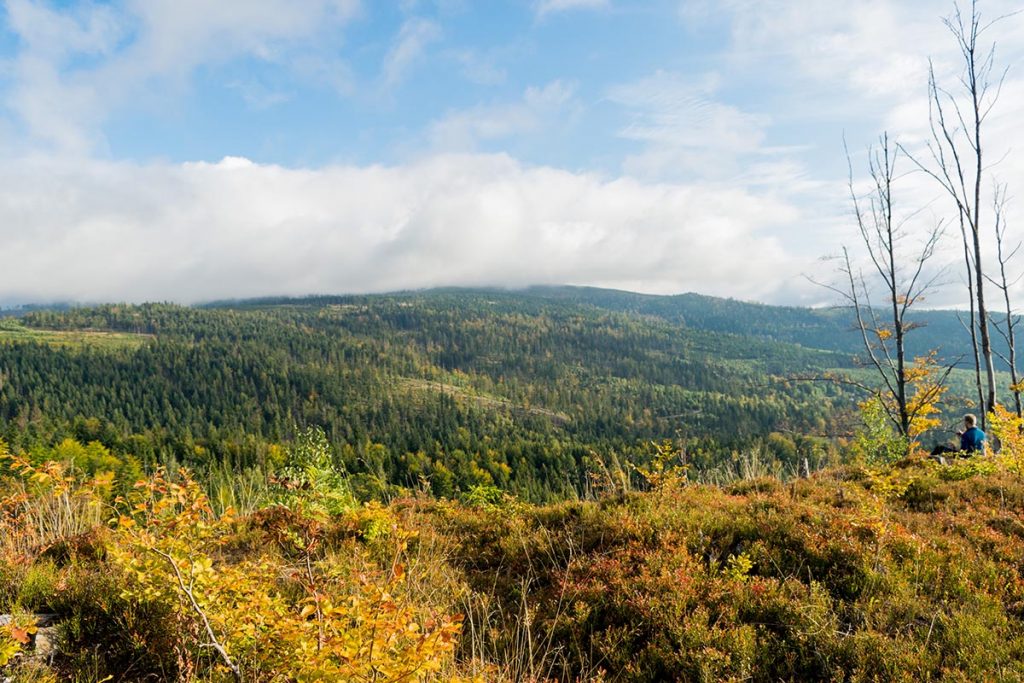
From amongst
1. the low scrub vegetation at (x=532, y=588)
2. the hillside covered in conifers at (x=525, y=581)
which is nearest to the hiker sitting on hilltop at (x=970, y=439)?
the hillside covered in conifers at (x=525, y=581)

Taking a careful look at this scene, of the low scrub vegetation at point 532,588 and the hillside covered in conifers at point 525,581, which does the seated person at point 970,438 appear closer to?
→ the hillside covered in conifers at point 525,581

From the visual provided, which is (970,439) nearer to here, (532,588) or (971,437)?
(971,437)

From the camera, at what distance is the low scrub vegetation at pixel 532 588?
3785mm

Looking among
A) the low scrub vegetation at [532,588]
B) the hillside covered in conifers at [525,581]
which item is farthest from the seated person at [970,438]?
the low scrub vegetation at [532,588]

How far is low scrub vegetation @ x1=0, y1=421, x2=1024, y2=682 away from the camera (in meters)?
3.79

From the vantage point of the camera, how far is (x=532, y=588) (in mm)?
6828

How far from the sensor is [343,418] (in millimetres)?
182875

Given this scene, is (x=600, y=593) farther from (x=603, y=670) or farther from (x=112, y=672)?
(x=112, y=672)

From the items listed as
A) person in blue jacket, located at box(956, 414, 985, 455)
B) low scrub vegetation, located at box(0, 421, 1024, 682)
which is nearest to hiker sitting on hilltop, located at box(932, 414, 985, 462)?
person in blue jacket, located at box(956, 414, 985, 455)

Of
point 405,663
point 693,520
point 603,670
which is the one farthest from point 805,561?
point 405,663

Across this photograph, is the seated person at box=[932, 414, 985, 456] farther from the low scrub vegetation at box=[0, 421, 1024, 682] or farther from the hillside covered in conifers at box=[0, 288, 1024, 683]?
the low scrub vegetation at box=[0, 421, 1024, 682]

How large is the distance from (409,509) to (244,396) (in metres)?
213

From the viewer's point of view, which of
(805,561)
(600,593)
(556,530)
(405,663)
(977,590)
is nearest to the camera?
(405,663)

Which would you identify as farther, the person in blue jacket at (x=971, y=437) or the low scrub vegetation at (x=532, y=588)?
the person in blue jacket at (x=971, y=437)
